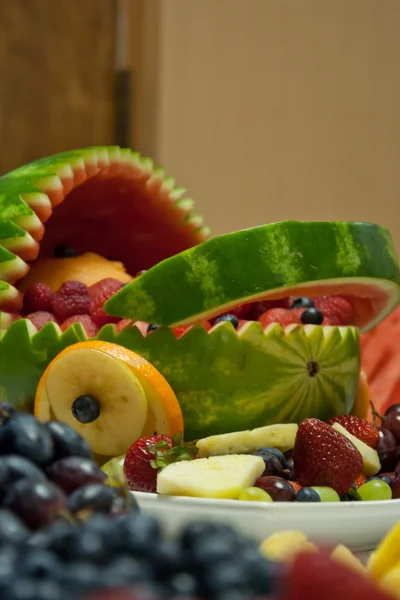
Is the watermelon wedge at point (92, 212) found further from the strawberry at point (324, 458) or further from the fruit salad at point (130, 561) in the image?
the fruit salad at point (130, 561)

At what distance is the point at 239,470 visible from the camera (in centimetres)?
75

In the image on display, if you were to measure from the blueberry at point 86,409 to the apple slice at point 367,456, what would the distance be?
257mm

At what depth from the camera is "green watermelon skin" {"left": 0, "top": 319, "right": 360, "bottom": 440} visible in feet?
3.07

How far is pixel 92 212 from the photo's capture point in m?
1.24

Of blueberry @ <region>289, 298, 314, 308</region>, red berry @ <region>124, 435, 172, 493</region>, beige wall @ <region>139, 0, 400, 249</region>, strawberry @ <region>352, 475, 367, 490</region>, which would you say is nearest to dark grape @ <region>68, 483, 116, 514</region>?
red berry @ <region>124, 435, 172, 493</region>

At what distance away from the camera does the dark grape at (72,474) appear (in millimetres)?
478

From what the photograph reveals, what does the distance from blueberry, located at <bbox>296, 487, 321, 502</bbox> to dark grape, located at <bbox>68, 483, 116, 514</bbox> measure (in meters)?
0.33

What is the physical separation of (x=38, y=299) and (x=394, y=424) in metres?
0.46

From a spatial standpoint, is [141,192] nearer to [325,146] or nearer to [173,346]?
[173,346]

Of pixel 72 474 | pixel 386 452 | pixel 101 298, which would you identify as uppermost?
pixel 72 474

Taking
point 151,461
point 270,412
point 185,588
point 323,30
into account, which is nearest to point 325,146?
point 323,30

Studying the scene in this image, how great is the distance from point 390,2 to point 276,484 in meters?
2.49

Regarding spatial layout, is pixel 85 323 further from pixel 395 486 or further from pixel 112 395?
pixel 395 486

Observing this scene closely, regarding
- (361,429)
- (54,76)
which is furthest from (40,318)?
(54,76)
